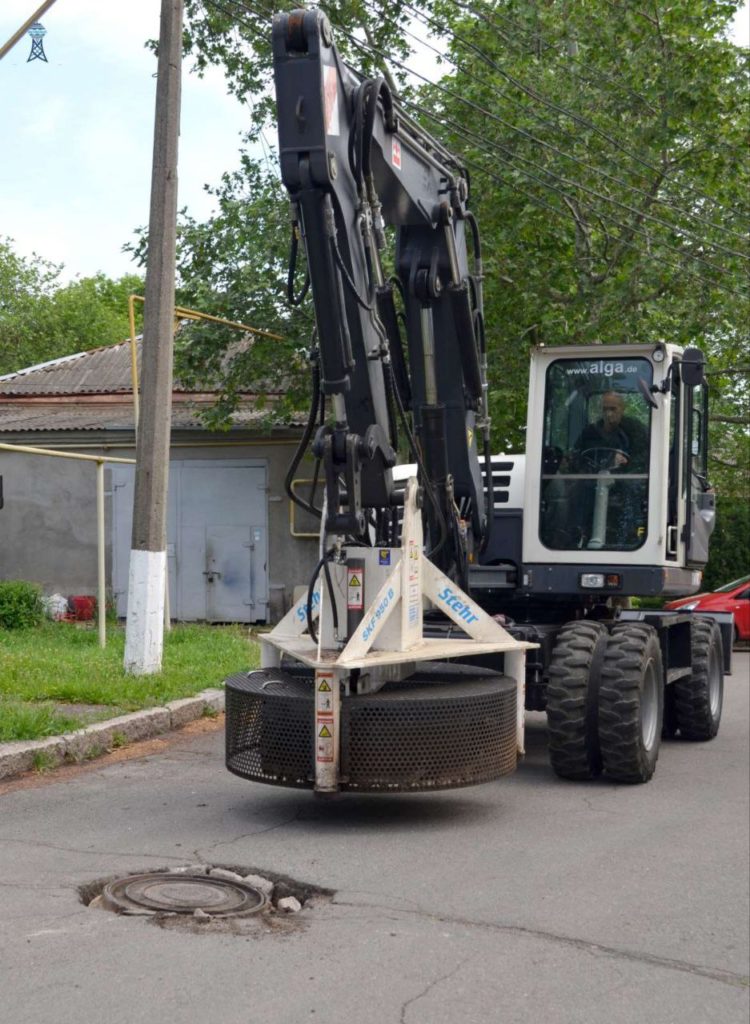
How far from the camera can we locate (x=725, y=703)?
15.9 metres

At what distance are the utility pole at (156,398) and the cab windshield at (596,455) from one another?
376 centimetres

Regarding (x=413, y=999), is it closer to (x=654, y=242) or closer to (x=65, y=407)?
(x=654, y=242)

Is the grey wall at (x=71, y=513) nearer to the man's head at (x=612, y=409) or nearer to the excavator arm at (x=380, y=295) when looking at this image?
the man's head at (x=612, y=409)

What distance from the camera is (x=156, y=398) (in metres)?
12.4

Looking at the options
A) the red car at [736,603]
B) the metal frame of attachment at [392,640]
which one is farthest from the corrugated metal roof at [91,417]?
the metal frame of attachment at [392,640]

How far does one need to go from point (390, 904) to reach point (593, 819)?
8.48ft

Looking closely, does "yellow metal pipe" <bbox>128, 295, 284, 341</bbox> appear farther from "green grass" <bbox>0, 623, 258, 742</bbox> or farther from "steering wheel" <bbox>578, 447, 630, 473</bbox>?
"steering wheel" <bbox>578, 447, 630, 473</bbox>

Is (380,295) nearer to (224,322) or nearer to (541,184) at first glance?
(224,322)

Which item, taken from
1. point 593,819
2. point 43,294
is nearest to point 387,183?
point 593,819

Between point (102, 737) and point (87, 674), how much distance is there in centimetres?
235

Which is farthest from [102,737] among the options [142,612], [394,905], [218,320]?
[218,320]

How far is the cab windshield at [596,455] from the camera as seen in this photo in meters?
10.5

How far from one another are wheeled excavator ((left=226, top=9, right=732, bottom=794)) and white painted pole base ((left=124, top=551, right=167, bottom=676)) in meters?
3.35

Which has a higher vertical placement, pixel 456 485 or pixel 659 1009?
pixel 456 485
